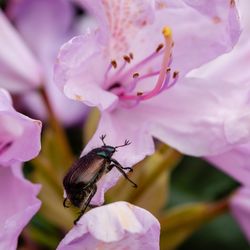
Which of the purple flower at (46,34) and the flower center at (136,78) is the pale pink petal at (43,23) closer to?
the purple flower at (46,34)

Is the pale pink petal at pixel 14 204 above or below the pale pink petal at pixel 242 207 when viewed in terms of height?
above

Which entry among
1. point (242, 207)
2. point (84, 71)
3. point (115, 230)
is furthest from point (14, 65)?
point (115, 230)

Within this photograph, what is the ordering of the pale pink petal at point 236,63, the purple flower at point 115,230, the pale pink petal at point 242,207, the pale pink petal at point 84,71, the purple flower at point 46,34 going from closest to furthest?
the purple flower at point 115,230, the pale pink petal at point 84,71, the pale pink petal at point 236,63, the pale pink petal at point 242,207, the purple flower at point 46,34

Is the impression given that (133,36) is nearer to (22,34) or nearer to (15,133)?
(15,133)

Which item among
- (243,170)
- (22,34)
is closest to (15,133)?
(243,170)

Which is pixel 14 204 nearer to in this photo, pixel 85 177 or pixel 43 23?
pixel 85 177

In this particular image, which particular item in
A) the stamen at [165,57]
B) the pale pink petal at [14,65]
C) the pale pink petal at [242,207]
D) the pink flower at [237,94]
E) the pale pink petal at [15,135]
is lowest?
the pale pink petal at [242,207]

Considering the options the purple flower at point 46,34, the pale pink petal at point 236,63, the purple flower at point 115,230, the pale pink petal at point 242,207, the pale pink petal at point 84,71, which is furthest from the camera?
the purple flower at point 46,34

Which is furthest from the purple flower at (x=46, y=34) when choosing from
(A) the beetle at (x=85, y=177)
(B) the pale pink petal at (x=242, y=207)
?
(A) the beetle at (x=85, y=177)
